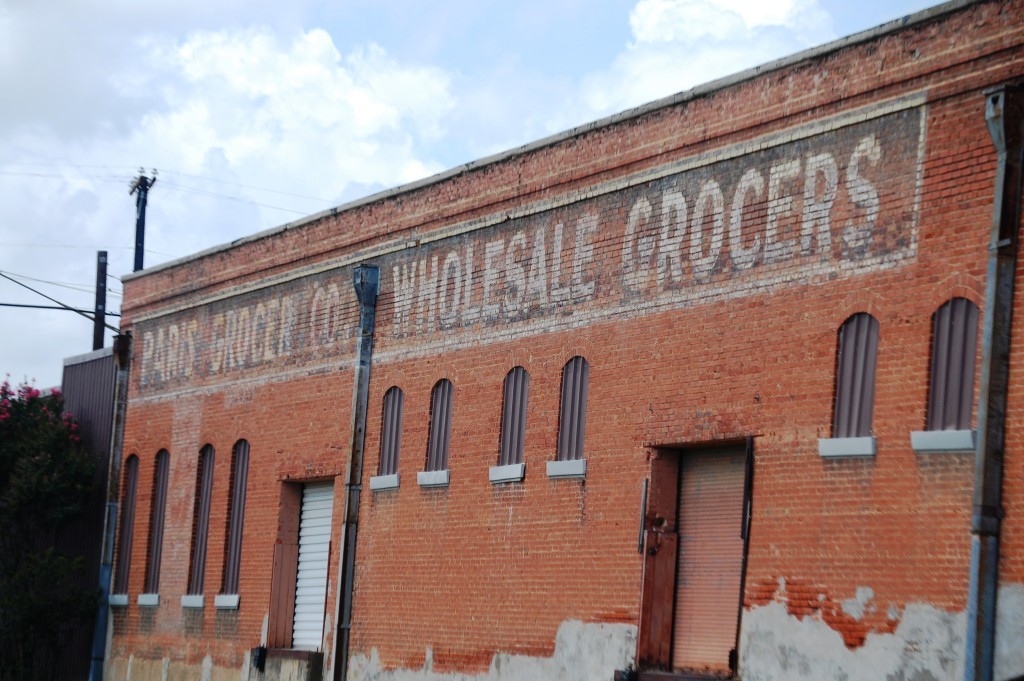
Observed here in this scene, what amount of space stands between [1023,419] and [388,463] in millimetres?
10778

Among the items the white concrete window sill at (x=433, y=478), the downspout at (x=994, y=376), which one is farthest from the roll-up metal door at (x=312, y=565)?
the downspout at (x=994, y=376)

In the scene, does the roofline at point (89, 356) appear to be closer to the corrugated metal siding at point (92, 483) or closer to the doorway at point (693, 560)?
the corrugated metal siding at point (92, 483)

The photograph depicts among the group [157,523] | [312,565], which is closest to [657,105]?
[312,565]

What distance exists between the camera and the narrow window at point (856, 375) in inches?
600

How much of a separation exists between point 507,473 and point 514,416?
77cm

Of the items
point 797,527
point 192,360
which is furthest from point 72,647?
point 797,527

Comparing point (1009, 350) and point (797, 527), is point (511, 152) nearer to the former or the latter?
point (797, 527)

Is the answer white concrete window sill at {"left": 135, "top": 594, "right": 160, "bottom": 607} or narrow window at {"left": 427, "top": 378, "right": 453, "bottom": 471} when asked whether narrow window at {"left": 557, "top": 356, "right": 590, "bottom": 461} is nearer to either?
narrow window at {"left": 427, "top": 378, "right": 453, "bottom": 471}

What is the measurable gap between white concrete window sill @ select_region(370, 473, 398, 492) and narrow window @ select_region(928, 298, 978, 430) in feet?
30.5

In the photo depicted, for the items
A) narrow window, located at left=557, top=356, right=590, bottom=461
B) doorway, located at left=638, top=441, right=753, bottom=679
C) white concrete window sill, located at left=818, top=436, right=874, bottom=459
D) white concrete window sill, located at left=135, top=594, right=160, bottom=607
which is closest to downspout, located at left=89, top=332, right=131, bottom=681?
white concrete window sill, located at left=135, top=594, right=160, bottom=607

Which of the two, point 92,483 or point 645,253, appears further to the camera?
point 92,483

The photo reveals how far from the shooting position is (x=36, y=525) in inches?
1144

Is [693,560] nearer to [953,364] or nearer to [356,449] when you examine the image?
[953,364]

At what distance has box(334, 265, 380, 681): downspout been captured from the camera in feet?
73.0
